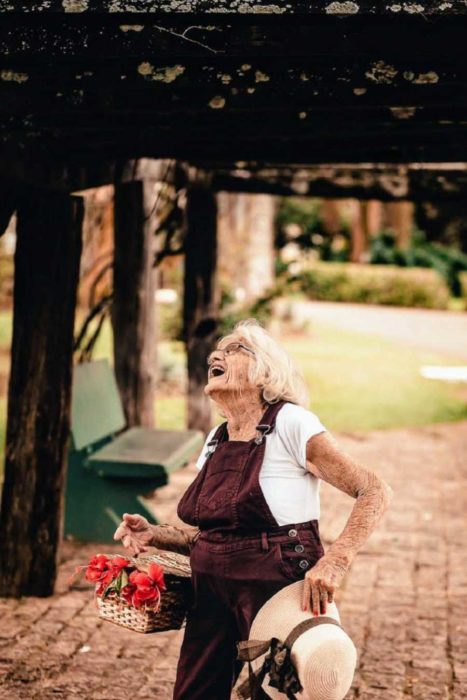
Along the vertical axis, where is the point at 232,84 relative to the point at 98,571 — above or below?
above

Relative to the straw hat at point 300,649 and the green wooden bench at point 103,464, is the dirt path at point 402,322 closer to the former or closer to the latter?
the green wooden bench at point 103,464

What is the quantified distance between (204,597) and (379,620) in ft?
8.75

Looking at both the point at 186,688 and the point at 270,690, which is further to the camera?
the point at 186,688

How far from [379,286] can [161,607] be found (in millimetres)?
27157

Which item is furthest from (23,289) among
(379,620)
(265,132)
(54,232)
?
(379,620)

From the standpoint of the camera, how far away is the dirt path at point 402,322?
2230cm

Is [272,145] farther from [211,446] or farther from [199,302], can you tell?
[199,302]

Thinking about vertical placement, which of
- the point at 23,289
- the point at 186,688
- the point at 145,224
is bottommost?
the point at 186,688

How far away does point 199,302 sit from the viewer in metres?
10.3

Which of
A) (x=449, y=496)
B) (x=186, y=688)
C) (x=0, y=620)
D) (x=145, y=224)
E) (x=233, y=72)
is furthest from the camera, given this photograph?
(x=449, y=496)

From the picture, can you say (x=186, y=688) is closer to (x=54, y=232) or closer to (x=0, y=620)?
(x=0, y=620)

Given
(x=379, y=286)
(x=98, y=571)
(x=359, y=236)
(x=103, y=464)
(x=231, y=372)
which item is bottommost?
(x=103, y=464)

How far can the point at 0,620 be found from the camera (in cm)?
586

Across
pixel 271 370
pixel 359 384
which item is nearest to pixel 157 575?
pixel 271 370
